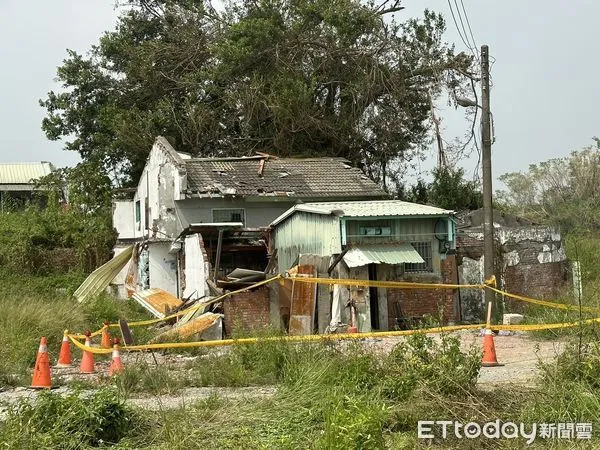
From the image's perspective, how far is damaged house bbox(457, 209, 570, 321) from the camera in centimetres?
2122

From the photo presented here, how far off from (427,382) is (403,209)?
11115mm

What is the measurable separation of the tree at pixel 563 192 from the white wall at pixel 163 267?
21287 millimetres

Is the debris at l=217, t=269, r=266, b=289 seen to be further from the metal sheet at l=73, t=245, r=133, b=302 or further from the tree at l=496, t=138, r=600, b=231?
the tree at l=496, t=138, r=600, b=231

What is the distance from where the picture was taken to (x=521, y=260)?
2150 centimetres

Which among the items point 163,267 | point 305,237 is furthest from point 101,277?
point 305,237

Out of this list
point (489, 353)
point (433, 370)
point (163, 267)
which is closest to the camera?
point (433, 370)

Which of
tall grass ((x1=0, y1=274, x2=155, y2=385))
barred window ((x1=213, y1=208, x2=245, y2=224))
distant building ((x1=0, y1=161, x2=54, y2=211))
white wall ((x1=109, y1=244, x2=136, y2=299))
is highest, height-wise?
distant building ((x1=0, y1=161, x2=54, y2=211))

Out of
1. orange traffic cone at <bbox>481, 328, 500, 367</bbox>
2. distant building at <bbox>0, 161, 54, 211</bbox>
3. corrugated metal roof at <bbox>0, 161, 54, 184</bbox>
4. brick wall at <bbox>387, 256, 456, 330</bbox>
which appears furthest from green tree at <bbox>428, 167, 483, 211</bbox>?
corrugated metal roof at <bbox>0, 161, 54, 184</bbox>

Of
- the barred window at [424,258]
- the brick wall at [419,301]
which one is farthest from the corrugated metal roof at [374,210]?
the brick wall at [419,301]

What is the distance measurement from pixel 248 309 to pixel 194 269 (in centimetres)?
422

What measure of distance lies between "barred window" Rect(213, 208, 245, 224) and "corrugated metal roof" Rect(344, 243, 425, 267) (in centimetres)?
798

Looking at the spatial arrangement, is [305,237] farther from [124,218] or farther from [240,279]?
[124,218]

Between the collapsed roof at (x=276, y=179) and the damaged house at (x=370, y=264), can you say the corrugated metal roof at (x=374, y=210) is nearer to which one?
the damaged house at (x=370, y=264)

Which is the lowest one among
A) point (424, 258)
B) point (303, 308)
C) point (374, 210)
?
point (303, 308)
